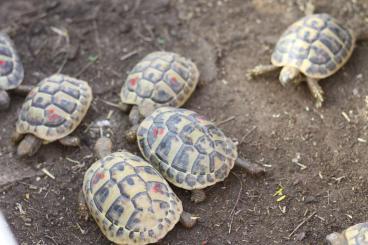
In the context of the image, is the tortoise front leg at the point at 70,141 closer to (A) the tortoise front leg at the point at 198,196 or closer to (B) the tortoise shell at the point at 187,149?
(B) the tortoise shell at the point at 187,149

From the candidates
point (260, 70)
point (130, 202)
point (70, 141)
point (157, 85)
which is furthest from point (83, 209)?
point (260, 70)

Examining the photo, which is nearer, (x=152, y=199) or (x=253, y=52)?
(x=152, y=199)

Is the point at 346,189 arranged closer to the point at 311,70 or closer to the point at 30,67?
the point at 311,70

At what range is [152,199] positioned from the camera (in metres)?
4.02

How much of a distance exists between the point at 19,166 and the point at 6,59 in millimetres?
1144

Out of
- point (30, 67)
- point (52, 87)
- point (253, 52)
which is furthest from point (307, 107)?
point (30, 67)

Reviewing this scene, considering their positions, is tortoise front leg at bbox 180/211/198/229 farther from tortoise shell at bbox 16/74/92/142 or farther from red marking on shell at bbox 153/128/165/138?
tortoise shell at bbox 16/74/92/142

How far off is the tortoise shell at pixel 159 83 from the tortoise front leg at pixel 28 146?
863 millimetres

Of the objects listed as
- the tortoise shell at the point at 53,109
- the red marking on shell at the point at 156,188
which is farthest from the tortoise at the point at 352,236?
the tortoise shell at the point at 53,109

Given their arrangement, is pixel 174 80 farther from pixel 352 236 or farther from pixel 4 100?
pixel 352 236

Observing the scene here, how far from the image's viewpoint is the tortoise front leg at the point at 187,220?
418cm

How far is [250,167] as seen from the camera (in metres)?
4.53

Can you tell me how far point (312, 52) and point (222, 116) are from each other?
3.46ft

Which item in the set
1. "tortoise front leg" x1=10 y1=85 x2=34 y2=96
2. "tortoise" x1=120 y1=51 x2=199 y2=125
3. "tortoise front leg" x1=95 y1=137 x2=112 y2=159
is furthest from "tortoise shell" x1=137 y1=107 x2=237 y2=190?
"tortoise front leg" x1=10 y1=85 x2=34 y2=96
